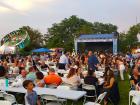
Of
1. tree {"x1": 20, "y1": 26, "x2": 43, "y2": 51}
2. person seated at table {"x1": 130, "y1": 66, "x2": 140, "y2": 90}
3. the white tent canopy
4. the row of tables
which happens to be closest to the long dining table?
the row of tables

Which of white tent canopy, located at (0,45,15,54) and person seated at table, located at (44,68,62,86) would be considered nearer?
person seated at table, located at (44,68,62,86)

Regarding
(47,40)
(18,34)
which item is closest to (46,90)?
(18,34)

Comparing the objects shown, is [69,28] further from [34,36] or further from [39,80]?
[39,80]

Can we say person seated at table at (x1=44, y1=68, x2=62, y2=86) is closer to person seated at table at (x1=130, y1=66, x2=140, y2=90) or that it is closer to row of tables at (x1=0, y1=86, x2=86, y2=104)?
row of tables at (x1=0, y1=86, x2=86, y2=104)

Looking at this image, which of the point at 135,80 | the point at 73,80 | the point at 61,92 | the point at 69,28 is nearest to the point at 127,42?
the point at 69,28

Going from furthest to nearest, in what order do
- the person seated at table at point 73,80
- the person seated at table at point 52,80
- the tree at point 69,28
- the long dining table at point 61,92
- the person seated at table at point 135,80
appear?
the tree at point 69,28 → the person seated at table at point 135,80 → the person seated at table at point 73,80 → the person seated at table at point 52,80 → the long dining table at point 61,92

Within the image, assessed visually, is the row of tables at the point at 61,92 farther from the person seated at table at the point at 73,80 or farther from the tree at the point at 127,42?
the tree at the point at 127,42

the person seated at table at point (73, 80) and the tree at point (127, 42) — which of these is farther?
the tree at point (127, 42)

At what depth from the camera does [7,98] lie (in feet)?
26.2

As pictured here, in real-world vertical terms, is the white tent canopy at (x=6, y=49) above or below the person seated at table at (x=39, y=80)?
above

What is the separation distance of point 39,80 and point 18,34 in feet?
77.5

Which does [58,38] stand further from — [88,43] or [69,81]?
A: [69,81]

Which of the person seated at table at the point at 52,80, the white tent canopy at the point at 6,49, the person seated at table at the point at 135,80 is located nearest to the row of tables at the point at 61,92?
the person seated at table at the point at 52,80

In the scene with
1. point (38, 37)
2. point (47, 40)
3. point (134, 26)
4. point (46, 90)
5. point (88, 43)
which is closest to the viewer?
point (46, 90)
